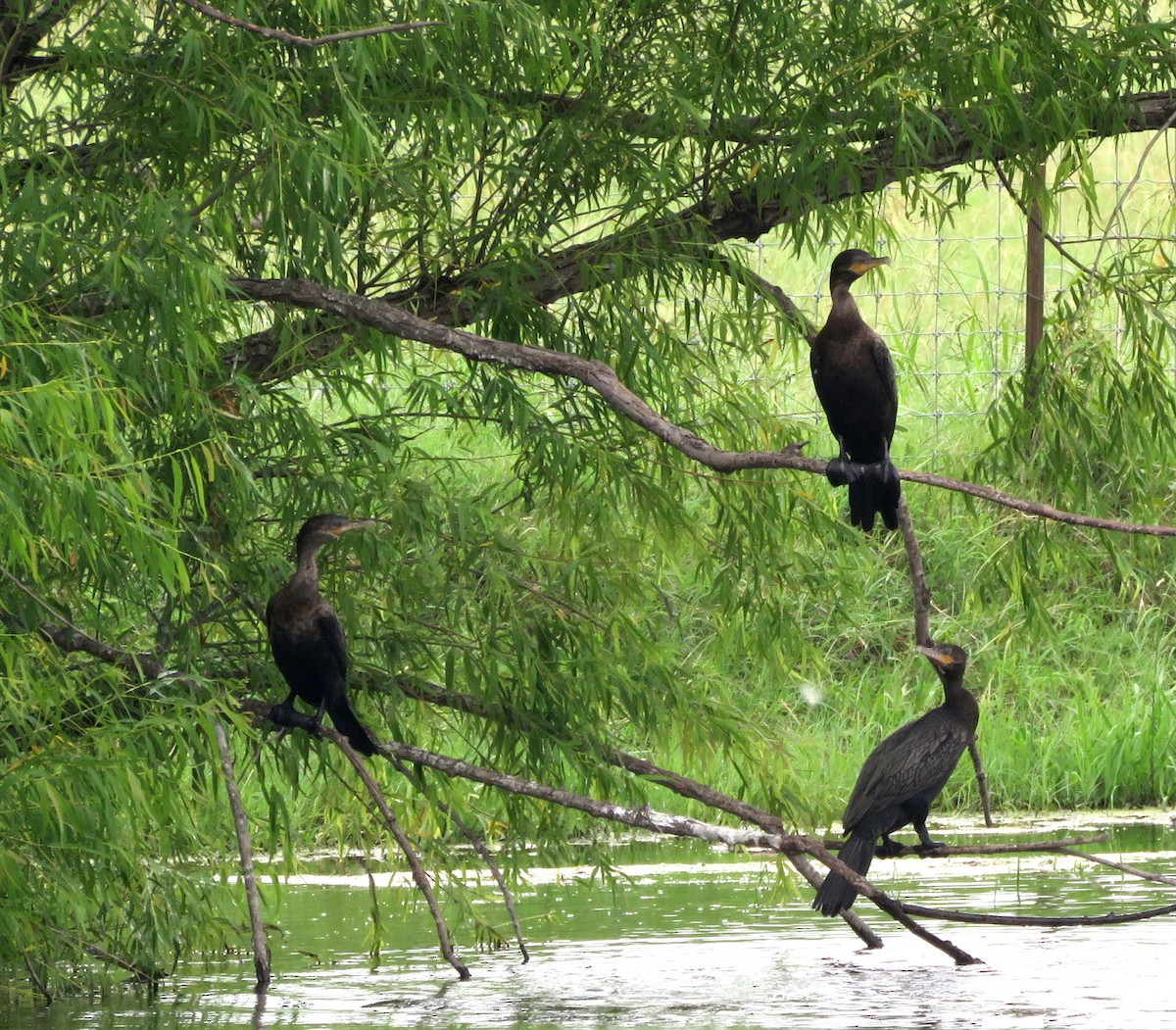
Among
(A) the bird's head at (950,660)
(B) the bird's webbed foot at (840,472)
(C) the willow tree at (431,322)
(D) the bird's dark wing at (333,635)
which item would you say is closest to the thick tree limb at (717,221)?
(C) the willow tree at (431,322)

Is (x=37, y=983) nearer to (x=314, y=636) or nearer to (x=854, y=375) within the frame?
(x=314, y=636)

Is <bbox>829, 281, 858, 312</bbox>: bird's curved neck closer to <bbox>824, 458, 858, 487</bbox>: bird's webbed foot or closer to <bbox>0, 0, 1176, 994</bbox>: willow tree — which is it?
<bbox>0, 0, 1176, 994</bbox>: willow tree

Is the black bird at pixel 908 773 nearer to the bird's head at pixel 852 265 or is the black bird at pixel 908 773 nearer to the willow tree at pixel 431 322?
the willow tree at pixel 431 322

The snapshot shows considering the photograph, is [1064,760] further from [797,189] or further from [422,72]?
[422,72]

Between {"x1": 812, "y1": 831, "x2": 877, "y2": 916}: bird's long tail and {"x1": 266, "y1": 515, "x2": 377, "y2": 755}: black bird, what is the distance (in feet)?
3.61

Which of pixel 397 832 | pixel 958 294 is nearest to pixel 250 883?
pixel 397 832

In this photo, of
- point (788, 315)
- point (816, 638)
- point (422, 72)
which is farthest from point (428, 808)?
point (816, 638)

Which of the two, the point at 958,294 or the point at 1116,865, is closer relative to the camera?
the point at 1116,865

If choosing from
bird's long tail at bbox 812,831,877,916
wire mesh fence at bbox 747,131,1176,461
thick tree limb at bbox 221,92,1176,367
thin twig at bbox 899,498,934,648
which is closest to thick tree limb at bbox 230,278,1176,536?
thin twig at bbox 899,498,934,648

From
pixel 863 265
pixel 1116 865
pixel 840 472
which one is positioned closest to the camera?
pixel 1116 865

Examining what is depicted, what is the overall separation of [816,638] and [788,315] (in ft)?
14.7

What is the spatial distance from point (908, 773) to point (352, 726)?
1319 millimetres

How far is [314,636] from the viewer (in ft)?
14.9

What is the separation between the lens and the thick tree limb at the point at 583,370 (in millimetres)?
3598
